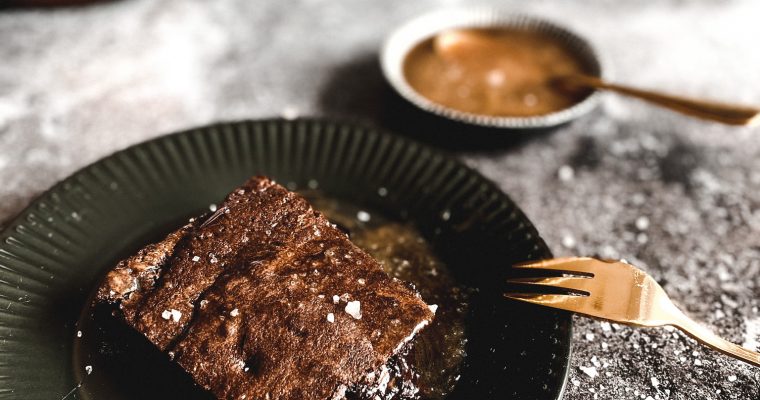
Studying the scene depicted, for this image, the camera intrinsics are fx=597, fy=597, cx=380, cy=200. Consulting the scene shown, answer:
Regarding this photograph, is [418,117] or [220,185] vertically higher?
[220,185]

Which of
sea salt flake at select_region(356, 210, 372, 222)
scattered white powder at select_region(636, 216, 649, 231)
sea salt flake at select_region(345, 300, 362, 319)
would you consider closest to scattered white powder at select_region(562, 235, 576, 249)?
scattered white powder at select_region(636, 216, 649, 231)

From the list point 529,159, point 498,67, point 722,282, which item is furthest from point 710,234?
point 498,67

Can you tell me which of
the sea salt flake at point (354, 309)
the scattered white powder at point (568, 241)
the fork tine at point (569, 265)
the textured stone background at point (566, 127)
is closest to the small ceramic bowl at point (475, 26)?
the textured stone background at point (566, 127)

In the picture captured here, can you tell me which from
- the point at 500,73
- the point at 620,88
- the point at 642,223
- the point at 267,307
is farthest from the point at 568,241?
the point at 267,307

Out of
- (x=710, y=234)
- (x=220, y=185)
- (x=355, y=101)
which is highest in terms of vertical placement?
(x=220, y=185)

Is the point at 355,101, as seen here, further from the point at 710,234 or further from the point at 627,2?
the point at 627,2

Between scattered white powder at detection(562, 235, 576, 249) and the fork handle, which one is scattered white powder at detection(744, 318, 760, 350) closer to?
the fork handle

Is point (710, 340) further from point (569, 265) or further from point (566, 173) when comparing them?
point (566, 173)
